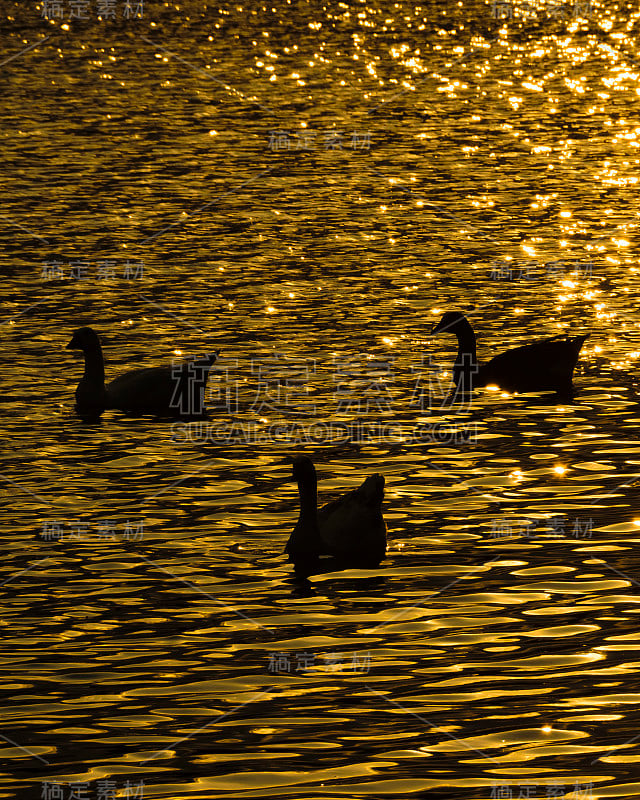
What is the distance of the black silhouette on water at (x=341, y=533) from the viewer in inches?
625

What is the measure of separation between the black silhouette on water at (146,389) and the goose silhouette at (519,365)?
3873 mm

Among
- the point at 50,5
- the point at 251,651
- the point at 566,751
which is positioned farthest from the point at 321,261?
the point at 50,5

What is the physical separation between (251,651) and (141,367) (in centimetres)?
1143

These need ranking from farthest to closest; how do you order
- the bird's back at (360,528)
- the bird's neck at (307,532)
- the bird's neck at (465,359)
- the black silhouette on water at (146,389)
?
the bird's neck at (465,359)
the black silhouette on water at (146,389)
the bird's neck at (307,532)
the bird's back at (360,528)

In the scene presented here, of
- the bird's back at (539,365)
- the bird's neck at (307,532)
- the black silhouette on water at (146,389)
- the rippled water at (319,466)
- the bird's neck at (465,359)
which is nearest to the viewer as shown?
the rippled water at (319,466)

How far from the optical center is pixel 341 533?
1602 cm

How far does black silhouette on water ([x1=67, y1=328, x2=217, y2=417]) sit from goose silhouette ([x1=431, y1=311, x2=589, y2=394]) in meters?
3.87

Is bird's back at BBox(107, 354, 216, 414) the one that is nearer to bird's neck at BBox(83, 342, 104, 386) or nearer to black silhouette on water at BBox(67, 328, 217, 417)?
black silhouette on water at BBox(67, 328, 217, 417)

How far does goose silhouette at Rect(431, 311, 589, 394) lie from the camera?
22.3 metres

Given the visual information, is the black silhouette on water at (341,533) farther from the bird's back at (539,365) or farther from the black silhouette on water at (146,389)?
the bird's back at (539,365)

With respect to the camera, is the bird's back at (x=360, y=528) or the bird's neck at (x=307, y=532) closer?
the bird's back at (x=360, y=528)

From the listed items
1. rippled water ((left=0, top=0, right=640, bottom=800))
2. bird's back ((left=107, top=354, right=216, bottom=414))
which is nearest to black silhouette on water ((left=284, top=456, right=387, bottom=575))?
rippled water ((left=0, top=0, right=640, bottom=800))

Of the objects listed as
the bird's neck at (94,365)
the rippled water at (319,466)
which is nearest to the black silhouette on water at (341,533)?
the rippled water at (319,466)

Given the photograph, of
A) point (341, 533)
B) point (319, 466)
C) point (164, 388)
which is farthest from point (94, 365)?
point (341, 533)
